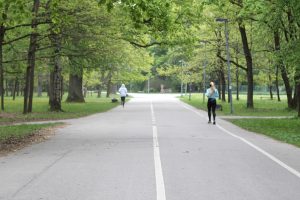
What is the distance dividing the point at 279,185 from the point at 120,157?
4.19 meters

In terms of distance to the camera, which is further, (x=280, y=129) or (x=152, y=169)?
(x=280, y=129)

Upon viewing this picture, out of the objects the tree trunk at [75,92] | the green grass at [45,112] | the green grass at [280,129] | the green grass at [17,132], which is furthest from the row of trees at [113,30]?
the tree trunk at [75,92]

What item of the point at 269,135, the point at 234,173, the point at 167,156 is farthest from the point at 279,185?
the point at 269,135

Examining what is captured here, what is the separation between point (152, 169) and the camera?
31.9ft

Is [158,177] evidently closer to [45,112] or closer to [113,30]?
[113,30]

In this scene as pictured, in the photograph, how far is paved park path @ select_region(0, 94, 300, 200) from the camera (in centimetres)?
764

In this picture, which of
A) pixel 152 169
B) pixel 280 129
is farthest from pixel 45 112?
pixel 152 169

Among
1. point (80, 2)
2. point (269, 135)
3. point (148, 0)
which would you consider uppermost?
point (80, 2)

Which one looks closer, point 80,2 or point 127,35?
point 80,2

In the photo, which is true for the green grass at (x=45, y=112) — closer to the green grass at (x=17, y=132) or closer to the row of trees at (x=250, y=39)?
the green grass at (x=17, y=132)

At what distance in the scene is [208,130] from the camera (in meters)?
19.0

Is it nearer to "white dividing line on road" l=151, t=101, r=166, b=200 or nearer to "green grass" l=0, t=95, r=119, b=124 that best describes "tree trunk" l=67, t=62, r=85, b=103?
"green grass" l=0, t=95, r=119, b=124

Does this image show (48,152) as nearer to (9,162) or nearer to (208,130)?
(9,162)

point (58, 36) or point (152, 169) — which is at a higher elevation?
point (58, 36)
